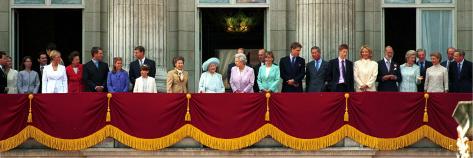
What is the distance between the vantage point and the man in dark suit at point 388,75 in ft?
85.8

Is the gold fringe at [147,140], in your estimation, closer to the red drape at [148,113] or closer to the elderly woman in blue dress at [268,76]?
the red drape at [148,113]

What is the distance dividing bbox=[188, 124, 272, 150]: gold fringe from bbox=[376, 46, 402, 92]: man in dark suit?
3.10m

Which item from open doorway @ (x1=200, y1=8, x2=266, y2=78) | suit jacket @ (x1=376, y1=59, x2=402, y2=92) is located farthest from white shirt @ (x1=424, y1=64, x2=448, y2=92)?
open doorway @ (x1=200, y1=8, x2=266, y2=78)

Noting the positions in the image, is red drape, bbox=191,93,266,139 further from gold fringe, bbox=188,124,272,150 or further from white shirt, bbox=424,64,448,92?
white shirt, bbox=424,64,448,92

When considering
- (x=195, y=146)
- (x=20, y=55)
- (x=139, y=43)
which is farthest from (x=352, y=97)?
(x=20, y=55)

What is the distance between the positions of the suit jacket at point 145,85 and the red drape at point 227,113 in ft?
3.80

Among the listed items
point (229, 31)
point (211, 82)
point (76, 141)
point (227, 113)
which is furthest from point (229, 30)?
point (76, 141)

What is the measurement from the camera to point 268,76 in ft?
84.8

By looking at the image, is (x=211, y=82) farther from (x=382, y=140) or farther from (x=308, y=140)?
(x=382, y=140)

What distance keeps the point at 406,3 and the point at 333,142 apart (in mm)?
8182

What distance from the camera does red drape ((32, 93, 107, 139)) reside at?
25.1 m

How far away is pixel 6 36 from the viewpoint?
3178 centimetres

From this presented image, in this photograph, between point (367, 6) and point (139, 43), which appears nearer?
point (139, 43)

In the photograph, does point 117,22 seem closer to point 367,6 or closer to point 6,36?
point 6,36
